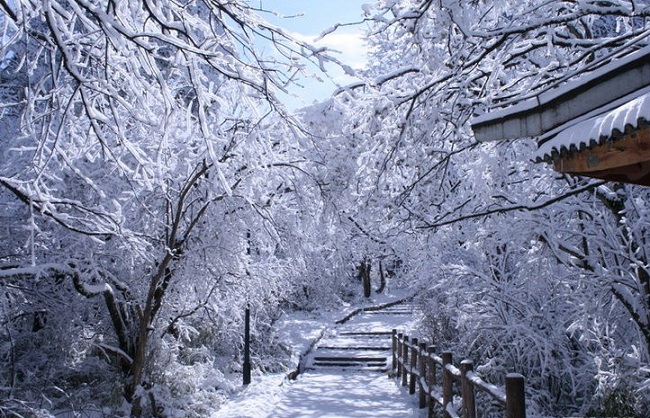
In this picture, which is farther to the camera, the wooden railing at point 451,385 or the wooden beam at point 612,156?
the wooden railing at point 451,385

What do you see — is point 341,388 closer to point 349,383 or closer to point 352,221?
point 349,383

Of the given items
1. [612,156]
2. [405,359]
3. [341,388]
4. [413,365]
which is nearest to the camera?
[612,156]

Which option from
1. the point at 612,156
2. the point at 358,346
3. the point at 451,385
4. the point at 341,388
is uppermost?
the point at 612,156

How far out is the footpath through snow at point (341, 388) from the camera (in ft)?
31.1

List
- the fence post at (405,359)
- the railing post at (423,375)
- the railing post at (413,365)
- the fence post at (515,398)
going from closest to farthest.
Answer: the fence post at (515,398), the railing post at (423,375), the railing post at (413,365), the fence post at (405,359)

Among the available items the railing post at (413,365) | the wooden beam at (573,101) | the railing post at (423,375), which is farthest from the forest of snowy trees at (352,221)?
the wooden beam at (573,101)

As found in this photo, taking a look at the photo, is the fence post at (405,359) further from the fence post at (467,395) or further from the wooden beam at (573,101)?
the wooden beam at (573,101)

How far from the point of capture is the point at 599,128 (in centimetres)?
251

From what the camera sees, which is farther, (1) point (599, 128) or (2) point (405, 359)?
(2) point (405, 359)

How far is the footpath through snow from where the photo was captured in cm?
949

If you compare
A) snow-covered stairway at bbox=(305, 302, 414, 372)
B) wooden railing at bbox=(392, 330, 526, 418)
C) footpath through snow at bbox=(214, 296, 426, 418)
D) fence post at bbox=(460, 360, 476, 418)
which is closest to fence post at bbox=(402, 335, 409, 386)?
wooden railing at bbox=(392, 330, 526, 418)

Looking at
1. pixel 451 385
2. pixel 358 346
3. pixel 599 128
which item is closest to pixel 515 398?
pixel 599 128

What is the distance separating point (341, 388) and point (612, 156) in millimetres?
10495

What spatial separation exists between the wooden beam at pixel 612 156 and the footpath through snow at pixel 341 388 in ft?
23.5
